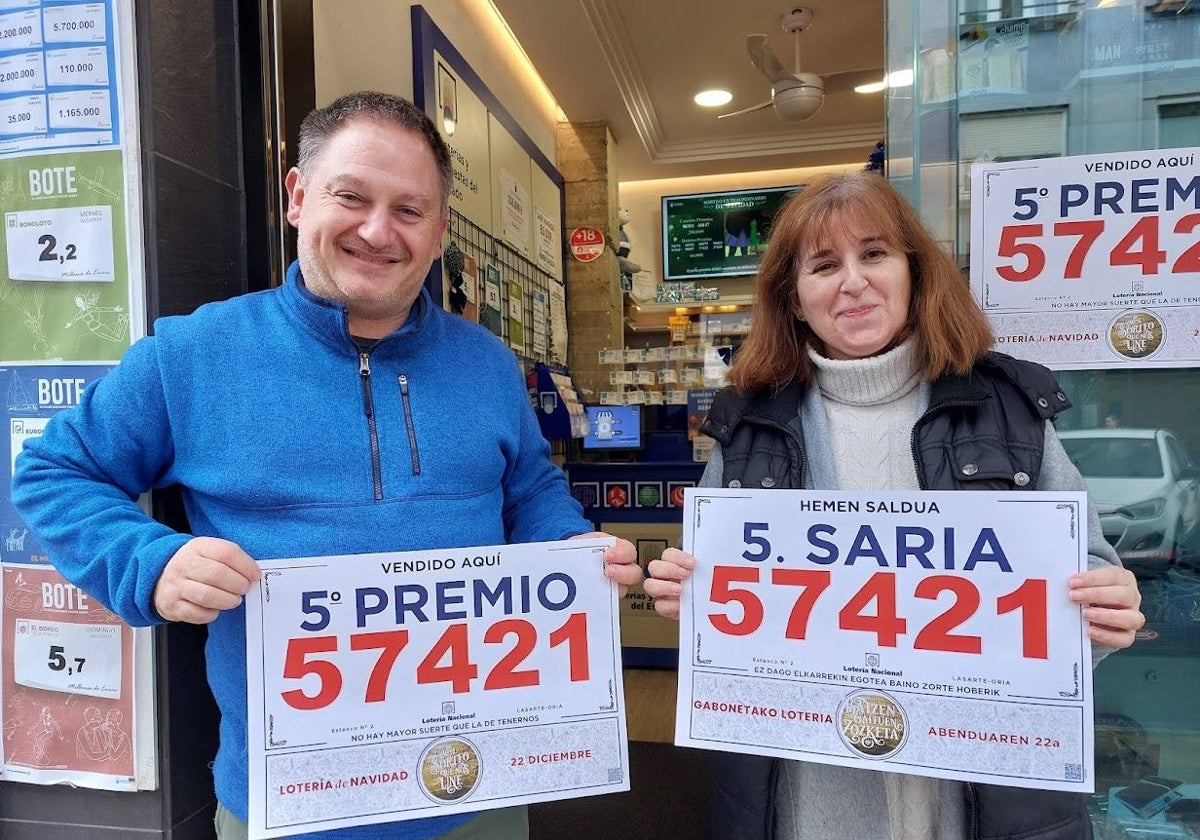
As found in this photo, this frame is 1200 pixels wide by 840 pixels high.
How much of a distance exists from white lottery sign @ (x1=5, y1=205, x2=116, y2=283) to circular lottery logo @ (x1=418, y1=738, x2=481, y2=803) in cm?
104

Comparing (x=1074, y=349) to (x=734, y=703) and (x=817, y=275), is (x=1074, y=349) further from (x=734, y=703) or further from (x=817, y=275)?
(x=734, y=703)

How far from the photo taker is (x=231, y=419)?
106cm

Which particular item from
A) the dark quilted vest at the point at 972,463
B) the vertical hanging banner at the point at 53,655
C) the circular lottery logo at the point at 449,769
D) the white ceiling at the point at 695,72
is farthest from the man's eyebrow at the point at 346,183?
the white ceiling at the point at 695,72

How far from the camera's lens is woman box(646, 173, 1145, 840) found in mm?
1084

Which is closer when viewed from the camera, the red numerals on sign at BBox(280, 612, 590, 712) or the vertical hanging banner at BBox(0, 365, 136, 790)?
the red numerals on sign at BBox(280, 612, 590, 712)

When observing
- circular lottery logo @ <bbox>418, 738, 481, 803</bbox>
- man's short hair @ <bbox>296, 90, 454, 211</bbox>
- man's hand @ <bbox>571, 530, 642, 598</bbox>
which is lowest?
circular lottery logo @ <bbox>418, 738, 481, 803</bbox>

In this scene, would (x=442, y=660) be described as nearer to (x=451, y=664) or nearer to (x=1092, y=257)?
(x=451, y=664)

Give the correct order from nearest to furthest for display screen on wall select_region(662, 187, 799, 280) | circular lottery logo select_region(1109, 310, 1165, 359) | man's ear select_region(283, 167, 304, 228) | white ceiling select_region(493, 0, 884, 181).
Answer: man's ear select_region(283, 167, 304, 228) < circular lottery logo select_region(1109, 310, 1165, 359) < white ceiling select_region(493, 0, 884, 181) < display screen on wall select_region(662, 187, 799, 280)

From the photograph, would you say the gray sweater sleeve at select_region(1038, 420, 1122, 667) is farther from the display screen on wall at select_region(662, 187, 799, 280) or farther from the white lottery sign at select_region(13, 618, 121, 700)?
the display screen on wall at select_region(662, 187, 799, 280)

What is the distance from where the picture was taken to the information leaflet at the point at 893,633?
3.28 ft

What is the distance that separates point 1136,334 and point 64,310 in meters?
2.00

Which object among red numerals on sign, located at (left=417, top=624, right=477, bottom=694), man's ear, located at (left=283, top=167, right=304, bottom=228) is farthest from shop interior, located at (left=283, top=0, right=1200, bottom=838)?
red numerals on sign, located at (left=417, top=624, right=477, bottom=694)

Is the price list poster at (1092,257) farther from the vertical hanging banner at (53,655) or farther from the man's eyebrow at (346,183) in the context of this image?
the vertical hanging banner at (53,655)

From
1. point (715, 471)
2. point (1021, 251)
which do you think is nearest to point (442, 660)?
point (715, 471)
